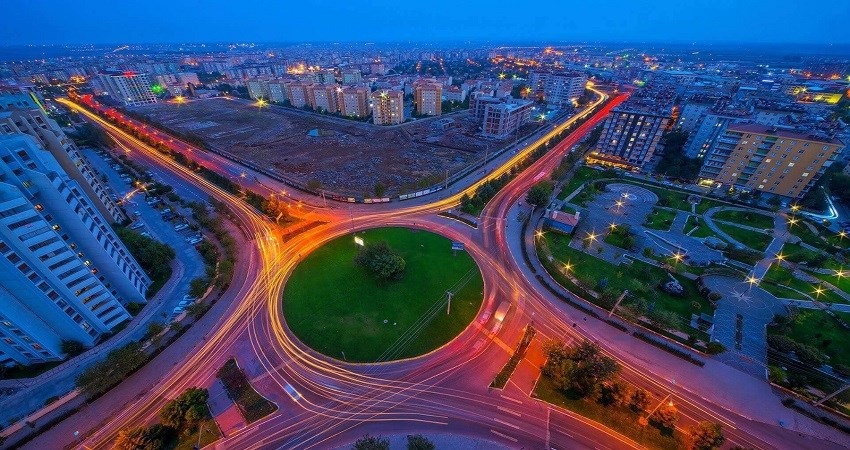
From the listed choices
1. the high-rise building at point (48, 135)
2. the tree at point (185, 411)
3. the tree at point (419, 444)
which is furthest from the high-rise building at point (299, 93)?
the tree at point (419, 444)

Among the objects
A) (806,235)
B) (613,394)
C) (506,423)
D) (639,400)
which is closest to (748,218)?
(806,235)

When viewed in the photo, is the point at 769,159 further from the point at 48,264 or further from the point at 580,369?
the point at 48,264

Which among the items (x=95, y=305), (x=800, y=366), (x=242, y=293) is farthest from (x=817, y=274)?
(x=95, y=305)

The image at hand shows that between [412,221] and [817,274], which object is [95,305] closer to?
[412,221]

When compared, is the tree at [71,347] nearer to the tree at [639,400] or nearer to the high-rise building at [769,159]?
the tree at [639,400]

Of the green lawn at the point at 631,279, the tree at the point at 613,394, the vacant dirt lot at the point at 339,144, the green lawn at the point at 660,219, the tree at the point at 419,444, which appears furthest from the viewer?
the vacant dirt lot at the point at 339,144
